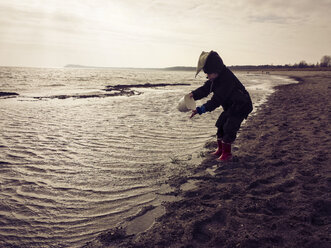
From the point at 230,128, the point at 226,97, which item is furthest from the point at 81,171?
the point at 226,97

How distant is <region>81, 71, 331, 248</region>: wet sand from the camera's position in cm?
241

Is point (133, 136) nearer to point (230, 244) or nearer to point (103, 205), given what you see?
point (103, 205)

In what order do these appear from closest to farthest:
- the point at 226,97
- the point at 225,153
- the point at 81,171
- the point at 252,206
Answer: the point at 252,206, the point at 81,171, the point at 226,97, the point at 225,153

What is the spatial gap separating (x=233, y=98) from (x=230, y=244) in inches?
110

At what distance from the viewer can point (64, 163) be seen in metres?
4.59

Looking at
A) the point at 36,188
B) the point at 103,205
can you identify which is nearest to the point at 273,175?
the point at 103,205

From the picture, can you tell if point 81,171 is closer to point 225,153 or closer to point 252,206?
point 225,153

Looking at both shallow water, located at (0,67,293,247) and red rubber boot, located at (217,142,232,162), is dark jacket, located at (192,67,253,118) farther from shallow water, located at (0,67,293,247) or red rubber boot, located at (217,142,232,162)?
shallow water, located at (0,67,293,247)

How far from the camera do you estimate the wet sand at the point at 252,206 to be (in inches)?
94.9

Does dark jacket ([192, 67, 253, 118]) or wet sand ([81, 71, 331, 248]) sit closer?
wet sand ([81, 71, 331, 248])

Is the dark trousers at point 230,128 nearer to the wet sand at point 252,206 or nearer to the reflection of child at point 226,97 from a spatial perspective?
the reflection of child at point 226,97

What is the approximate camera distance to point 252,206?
2953 millimetres

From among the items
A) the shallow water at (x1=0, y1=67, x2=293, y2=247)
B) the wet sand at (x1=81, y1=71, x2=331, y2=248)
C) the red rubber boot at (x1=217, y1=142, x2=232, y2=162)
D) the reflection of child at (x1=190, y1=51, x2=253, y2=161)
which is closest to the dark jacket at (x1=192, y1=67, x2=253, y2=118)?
the reflection of child at (x1=190, y1=51, x2=253, y2=161)

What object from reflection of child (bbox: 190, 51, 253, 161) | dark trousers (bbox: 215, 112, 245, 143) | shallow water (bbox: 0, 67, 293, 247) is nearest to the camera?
shallow water (bbox: 0, 67, 293, 247)
